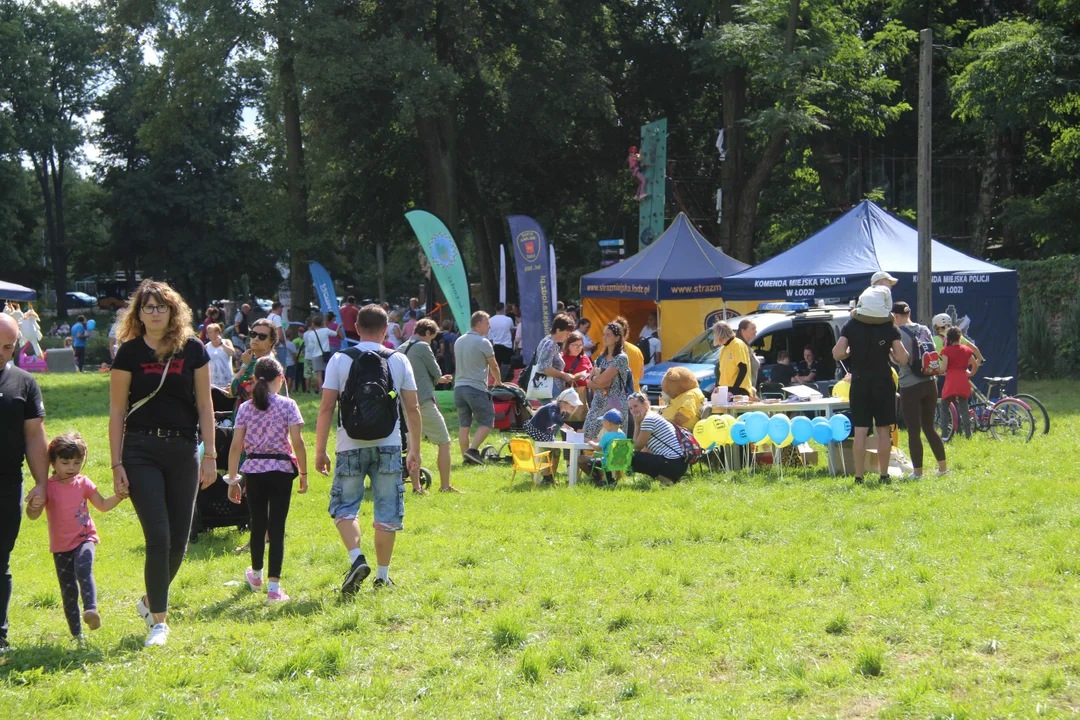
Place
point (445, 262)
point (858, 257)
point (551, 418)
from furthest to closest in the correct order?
point (445, 262)
point (858, 257)
point (551, 418)

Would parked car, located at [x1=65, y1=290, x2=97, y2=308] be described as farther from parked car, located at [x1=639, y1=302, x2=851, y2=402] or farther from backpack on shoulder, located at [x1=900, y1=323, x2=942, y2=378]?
backpack on shoulder, located at [x1=900, y1=323, x2=942, y2=378]

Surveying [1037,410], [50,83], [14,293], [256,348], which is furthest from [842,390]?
[50,83]

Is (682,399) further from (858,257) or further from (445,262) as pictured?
(445,262)

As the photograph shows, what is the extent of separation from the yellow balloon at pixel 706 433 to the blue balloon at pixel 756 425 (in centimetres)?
36

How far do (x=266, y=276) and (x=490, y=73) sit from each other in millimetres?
29607

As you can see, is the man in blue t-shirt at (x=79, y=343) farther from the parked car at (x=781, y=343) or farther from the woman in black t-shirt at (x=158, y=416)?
the woman in black t-shirt at (x=158, y=416)

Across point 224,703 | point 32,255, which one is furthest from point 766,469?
point 32,255

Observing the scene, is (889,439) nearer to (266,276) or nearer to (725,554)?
(725,554)

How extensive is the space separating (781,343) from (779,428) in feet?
19.4

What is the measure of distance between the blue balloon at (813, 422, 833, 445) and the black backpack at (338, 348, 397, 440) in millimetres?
5309

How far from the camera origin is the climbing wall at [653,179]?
27.2 meters

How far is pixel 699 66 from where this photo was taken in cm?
3381

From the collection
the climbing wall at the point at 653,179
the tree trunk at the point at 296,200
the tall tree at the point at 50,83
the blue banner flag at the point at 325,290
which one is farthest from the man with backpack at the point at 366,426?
the tall tree at the point at 50,83

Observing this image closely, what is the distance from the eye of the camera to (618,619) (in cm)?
603
